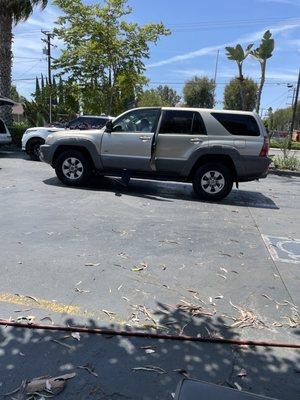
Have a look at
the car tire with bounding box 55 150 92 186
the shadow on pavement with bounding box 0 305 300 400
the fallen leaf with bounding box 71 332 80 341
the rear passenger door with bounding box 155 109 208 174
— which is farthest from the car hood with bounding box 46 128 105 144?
the fallen leaf with bounding box 71 332 80 341

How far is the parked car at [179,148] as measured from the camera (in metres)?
9.58

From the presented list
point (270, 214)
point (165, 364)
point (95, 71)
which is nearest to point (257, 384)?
point (165, 364)

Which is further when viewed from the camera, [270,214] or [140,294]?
[270,214]

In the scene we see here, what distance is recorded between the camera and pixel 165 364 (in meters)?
3.34

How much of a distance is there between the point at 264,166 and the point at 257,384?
22.8 ft

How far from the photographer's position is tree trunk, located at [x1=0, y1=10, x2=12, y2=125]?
1922 centimetres

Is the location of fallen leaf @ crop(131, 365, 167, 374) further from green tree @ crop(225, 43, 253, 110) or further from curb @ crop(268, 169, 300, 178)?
green tree @ crop(225, 43, 253, 110)

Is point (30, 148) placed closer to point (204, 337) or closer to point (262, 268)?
point (262, 268)

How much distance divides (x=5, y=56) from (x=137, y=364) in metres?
18.9

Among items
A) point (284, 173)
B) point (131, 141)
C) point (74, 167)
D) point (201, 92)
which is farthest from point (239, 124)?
point (201, 92)

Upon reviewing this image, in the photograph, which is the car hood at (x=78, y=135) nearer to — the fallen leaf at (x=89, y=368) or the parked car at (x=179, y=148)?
the parked car at (x=179, y=148)

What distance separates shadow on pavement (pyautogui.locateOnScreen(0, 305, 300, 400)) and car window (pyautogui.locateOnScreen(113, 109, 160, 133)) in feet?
21.6

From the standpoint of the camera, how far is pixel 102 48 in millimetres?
18969

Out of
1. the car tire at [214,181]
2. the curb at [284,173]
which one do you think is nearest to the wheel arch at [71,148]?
the car tire at [214,181]
